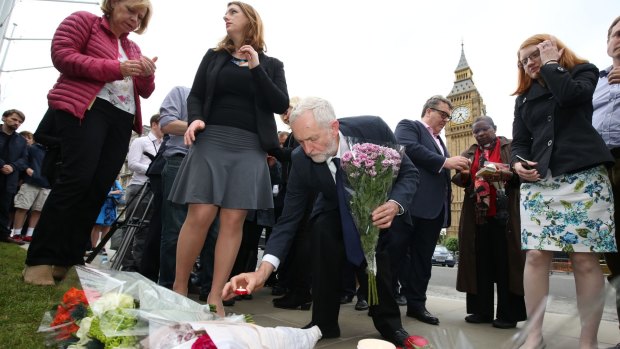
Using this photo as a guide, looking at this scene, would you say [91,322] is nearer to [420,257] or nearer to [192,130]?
[192,130]

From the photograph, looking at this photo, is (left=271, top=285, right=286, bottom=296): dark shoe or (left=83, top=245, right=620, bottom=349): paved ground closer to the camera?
(left=83, top=245, right=620, bottom=349): paved ground

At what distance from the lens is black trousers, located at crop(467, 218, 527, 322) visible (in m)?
3.02

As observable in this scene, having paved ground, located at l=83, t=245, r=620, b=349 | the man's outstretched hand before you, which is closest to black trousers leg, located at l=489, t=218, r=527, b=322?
paved ground, located at l=83, t=245, r=620, b=349

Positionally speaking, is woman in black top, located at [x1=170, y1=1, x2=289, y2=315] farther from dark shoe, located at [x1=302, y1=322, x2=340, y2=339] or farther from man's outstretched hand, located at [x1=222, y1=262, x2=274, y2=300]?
man's outstretched hand, located at [x1=222, y1=262, x2=274, y2=300]

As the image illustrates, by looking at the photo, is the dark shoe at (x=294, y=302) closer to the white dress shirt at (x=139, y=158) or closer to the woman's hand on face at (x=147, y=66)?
the woman's hand on face at (x=147, y=66)

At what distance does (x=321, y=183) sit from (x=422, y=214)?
4.09ft

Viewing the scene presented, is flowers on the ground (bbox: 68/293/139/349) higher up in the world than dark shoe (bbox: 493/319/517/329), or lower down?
higher up

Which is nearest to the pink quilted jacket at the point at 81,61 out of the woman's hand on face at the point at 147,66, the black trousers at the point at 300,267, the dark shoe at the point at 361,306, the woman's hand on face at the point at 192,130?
the woman's hand on face at the point at 147,66

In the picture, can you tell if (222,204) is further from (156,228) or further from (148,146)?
(148,146)

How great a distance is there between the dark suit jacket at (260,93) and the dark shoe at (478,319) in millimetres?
1902

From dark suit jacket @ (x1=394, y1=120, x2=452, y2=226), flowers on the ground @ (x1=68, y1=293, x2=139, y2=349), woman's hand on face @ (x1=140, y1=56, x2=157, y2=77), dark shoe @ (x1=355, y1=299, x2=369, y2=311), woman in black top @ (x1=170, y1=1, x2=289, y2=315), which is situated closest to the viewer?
flowers on the ground @ (x1=68, y1=293, x2=139, y2=349)

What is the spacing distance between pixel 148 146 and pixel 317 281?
11.4ft

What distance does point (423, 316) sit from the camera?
3023 millimetres

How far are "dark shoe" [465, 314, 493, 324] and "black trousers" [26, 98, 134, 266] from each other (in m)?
2.76
